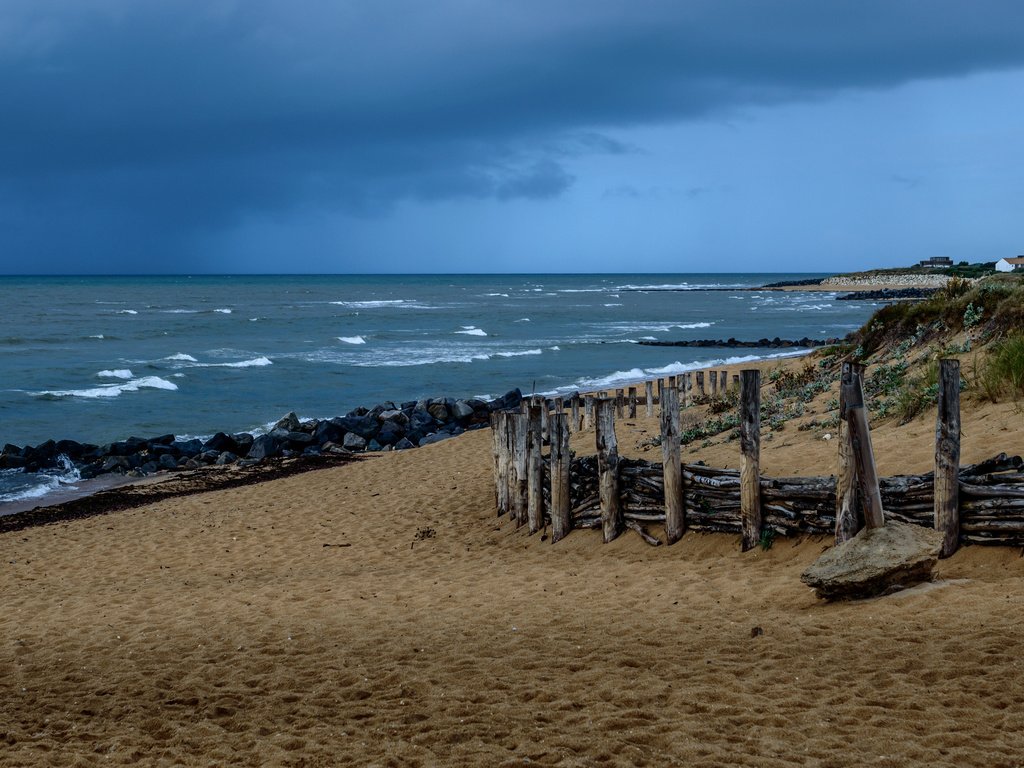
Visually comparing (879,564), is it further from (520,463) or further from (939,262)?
(939,262)

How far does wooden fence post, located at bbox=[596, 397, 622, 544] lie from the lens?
1045cm

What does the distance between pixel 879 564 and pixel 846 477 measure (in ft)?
3.16

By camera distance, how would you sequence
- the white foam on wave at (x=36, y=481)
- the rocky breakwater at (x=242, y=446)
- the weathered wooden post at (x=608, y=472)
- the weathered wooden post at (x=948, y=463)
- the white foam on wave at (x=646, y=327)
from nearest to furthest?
the weathered wooden post at (x=948, y=463) → the weathered wooden post at (x=608, y=472) → the white foam on wave at (x=36, y=481) → the rocky breakwater at (x=242, y=446) → the white foam on wave at (x=646, y=327)

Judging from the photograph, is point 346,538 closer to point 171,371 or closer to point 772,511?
point 772,511

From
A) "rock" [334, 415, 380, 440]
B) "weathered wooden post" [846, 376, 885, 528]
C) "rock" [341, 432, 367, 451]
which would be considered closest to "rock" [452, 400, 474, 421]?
→ "rock" [334, 415, 380, 440]

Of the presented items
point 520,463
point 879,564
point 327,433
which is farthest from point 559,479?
point 327,433

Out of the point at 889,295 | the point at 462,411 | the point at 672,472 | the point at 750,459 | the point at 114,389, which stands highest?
the point at 889,295

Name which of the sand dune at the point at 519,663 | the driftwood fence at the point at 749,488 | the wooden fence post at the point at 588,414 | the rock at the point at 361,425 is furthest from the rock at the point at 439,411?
the sand dune at the point at 519,663

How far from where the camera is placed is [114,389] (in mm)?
34219

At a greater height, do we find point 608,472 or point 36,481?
point 608,472

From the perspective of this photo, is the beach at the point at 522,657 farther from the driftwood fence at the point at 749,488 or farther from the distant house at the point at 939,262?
the distant house at the point at 939,262

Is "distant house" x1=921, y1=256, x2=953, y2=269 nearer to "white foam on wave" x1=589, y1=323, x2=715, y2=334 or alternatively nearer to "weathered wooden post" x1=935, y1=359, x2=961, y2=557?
"white foam on wave" x1=589, y1=323, x2=715, y2=334

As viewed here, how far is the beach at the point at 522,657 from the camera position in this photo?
5461 millimetres

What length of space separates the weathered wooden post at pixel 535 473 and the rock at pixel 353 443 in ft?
39.8
